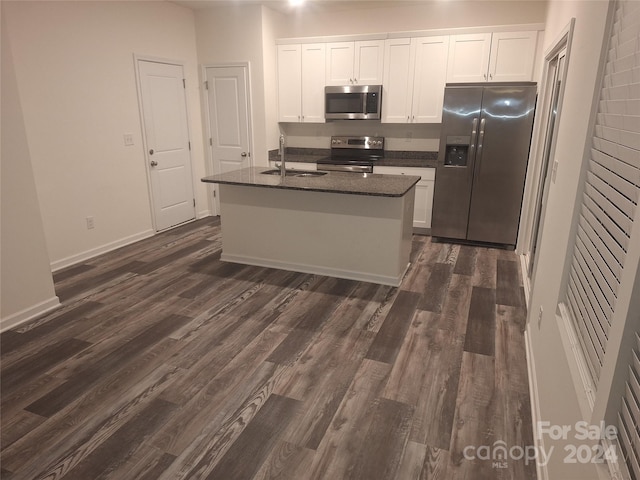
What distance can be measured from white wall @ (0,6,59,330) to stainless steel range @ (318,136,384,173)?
335 centimetres

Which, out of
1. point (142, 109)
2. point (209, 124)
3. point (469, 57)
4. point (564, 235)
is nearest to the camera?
point (564, 235)

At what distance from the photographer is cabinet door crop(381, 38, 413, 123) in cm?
504

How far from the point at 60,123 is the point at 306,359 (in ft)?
10.8

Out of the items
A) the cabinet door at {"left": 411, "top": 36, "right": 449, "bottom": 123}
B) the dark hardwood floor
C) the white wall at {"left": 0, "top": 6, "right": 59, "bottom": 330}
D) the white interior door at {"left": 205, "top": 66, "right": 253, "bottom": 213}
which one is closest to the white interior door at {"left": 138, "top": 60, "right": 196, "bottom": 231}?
the white interior door at {"left": 205, "top": 66, "right": 253, "bottom": 213}

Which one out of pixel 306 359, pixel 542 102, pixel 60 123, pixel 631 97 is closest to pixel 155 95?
pixel 60 123

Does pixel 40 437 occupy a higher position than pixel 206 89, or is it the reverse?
pixel 206 89

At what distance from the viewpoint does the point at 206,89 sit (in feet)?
18.8

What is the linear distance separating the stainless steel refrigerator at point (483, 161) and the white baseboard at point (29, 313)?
13.0ft

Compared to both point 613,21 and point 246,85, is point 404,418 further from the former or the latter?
point 246,85

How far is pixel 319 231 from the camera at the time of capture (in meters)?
3.90

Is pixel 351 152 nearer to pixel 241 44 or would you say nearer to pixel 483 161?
pixel 483 161

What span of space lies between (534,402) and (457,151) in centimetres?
325

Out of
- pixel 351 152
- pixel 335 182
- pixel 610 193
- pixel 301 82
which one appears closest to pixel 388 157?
pixel 351 152

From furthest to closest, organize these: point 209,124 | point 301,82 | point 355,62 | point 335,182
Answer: point 209,124 < point 301,82 < point 355,62 < point 335,182
